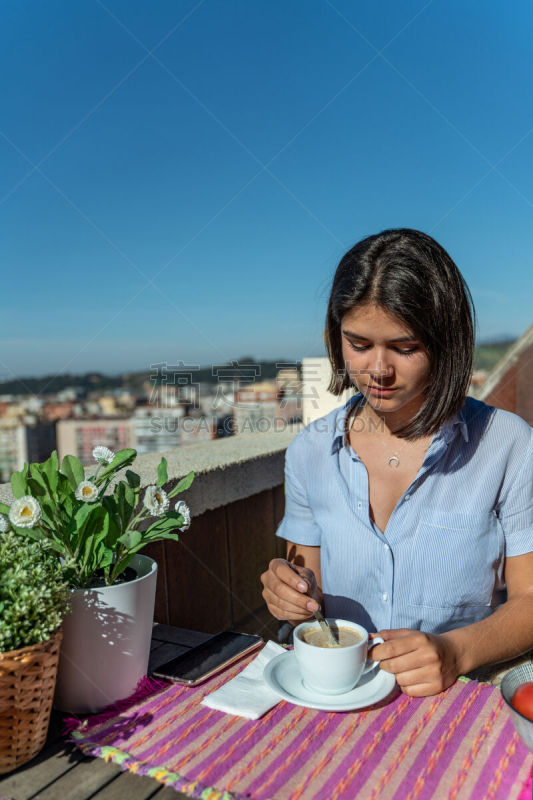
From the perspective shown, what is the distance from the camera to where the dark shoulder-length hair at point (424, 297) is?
949 millimetres

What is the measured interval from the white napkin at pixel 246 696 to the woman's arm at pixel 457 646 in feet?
0.47

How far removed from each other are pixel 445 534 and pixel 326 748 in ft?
1.62

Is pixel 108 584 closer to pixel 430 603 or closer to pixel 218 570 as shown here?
pixel 430 603

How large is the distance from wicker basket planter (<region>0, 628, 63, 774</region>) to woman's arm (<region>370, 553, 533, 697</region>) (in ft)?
1.24

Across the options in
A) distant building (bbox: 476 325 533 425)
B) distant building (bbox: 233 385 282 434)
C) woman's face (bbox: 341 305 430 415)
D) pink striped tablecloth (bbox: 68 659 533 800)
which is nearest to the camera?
pink striped tablecloth (bbox: 68 659 533 800)

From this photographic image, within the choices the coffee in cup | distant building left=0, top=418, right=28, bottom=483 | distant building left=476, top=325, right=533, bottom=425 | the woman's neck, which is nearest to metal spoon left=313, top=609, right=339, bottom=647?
the coffee in cup

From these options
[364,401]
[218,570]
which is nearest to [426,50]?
[364,401]

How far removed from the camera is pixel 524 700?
22.0 inches

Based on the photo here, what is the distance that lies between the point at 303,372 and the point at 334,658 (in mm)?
1560

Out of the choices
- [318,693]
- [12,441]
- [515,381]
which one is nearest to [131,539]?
[318,693]

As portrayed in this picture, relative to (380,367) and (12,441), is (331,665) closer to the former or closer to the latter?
(380,367)

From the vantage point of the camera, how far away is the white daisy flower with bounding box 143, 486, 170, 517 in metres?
0.68

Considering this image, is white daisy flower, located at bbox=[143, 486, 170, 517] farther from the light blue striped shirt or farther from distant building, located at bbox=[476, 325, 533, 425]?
distant building, located at bbox=[476, 325, 533, 425]

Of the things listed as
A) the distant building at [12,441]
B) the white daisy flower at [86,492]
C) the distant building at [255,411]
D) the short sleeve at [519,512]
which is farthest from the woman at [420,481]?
the distant building at [12,441]
